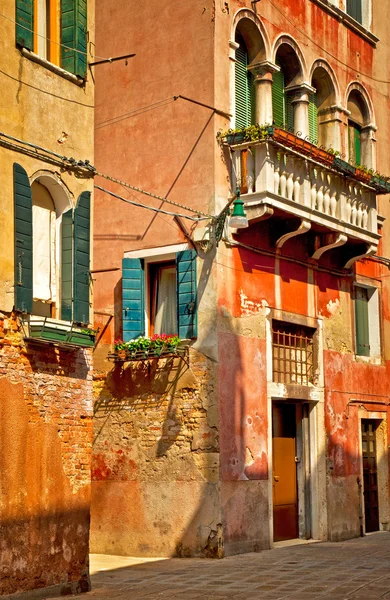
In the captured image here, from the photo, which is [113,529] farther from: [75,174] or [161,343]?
[75,174]

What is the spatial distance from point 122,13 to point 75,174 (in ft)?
19.6

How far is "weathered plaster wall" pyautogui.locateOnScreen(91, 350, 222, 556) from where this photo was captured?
14.8m

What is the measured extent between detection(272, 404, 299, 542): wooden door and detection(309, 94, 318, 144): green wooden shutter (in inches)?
194

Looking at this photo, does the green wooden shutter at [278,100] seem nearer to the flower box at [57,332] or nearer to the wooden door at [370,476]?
the wooden door at [370,476]

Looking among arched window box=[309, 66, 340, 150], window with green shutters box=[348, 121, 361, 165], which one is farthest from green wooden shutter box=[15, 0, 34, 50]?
window with green shutters box=[348, 121, 361, 165]

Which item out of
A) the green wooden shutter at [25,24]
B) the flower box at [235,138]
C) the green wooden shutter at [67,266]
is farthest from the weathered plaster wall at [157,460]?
the green wooden shutter at [25,24]

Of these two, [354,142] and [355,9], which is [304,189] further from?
[355,9]

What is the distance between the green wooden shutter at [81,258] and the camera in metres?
11.7

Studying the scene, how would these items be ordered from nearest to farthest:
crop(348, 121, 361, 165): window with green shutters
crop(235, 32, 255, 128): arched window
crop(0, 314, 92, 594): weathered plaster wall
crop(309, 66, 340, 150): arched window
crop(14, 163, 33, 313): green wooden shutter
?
crop(0, 314, 92, 594): weathered plaster wall < crop(14, 163, 33, 313): green wooden shutter < crop(235, 32, 255, 128): arched window < crop(309, 66, 340, 150): arched window < crop(348, 121, 361, 165): window with green shutters

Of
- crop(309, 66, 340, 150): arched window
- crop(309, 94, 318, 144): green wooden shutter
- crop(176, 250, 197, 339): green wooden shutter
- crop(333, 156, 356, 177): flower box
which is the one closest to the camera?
crop(176, 250, 197, 339): green wooden shutter

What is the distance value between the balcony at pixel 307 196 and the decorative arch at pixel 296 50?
1.79 meters

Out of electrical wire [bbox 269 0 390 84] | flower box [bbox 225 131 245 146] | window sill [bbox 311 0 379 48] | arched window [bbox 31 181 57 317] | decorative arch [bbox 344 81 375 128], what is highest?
window sill [bbox 311 0 379 48]

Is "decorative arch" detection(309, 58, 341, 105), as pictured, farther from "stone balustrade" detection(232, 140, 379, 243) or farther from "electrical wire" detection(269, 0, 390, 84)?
"stone balustrade" detection(232, 140, 379, 243)

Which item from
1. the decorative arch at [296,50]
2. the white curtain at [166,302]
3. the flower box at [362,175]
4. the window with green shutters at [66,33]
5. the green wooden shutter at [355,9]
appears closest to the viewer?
the window with green shutters at [66,33]
